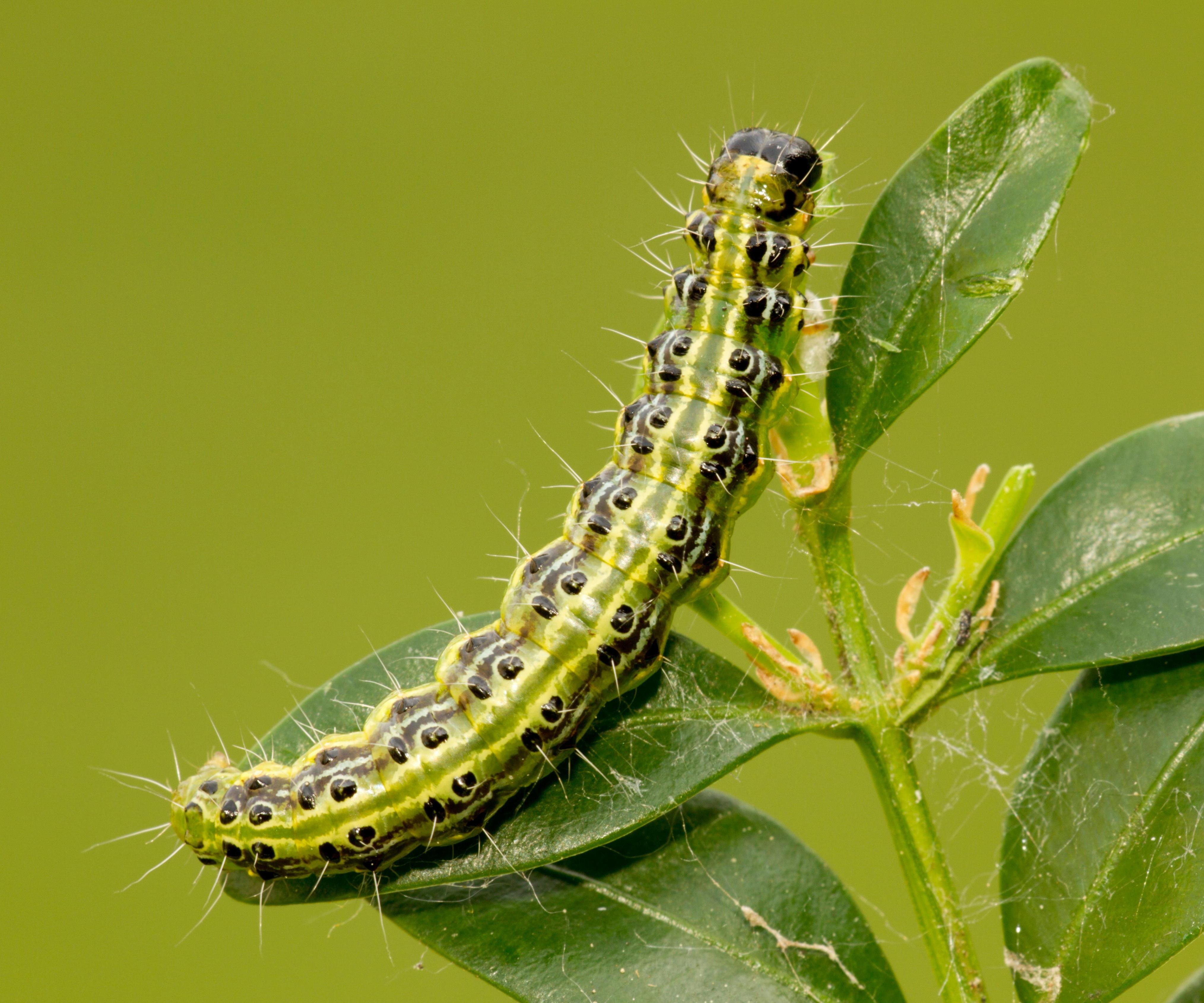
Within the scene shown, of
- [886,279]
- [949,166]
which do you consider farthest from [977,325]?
[949,166]

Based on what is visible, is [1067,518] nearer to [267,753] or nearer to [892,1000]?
[892,1000]

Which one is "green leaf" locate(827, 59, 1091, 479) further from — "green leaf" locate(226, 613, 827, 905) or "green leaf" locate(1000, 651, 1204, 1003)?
"green leaf" locate(1000, 651, 1204, 1003)

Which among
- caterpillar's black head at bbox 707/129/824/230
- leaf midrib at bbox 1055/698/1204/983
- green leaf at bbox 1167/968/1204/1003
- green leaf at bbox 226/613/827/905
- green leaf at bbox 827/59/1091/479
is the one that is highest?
caterpillar's black head at bbox 707/129/824/230

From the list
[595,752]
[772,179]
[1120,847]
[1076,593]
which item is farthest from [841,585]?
[772,179]

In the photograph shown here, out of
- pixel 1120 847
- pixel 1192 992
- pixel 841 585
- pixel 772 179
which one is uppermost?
pixel 772 179

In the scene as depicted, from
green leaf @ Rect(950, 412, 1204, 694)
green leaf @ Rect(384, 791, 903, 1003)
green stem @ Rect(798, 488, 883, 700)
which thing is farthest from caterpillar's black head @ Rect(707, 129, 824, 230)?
green leaf @ Rect(384, 791, 903, 1003)

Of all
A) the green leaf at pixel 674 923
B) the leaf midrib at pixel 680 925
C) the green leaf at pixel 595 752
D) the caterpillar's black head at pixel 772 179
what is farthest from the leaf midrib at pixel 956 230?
the leaf midrib at pixel 680 925

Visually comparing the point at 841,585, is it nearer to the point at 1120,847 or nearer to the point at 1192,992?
the point at 1120,847
